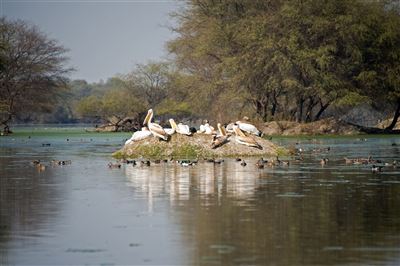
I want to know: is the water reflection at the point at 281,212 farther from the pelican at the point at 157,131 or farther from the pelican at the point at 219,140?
the pelican at the point at 157,131

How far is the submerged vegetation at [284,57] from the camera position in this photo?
77.2 metres

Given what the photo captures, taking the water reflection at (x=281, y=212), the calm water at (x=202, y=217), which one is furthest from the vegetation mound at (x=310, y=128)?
the calm water at (x=202, y=217)

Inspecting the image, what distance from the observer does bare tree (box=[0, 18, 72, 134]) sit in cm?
9119

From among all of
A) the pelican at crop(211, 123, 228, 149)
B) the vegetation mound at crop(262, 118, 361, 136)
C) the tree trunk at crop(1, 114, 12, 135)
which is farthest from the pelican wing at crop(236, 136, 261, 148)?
the tree trunk at crop(1, 114, 12, 135)

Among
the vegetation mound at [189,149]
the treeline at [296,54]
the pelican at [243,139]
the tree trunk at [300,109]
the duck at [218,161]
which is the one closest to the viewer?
the duck at [218,161]

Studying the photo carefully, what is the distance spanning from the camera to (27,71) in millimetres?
92938

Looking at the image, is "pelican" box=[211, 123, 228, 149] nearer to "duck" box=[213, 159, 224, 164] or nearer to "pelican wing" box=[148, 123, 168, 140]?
"pelican wing" box=[148, 123, 168, 140]

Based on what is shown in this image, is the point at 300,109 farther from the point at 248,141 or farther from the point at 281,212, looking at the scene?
the point at 281,212

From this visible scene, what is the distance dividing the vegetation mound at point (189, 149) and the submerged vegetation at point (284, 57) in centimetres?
3532

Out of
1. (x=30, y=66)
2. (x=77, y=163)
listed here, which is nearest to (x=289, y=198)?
(x=77, y=163)

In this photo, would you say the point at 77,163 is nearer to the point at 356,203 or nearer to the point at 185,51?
the point at 356,203

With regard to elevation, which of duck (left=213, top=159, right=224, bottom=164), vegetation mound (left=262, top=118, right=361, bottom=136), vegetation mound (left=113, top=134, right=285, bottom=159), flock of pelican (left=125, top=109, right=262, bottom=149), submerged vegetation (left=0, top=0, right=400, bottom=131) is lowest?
duck (left=213, top=159, right=224, bottom=164)

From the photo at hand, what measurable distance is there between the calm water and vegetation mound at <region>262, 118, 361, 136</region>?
42.8 meters

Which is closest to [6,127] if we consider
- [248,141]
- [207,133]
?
[207,133]
